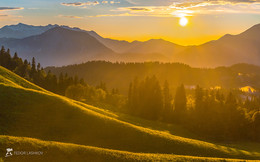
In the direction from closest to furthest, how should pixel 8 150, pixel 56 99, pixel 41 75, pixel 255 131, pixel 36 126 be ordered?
pixel 8 150
pixel 36 126
pixel 56 99
pixel 255 131
pixel 41 75

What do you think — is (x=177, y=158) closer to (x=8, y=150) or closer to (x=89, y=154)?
(x=89, y=154)

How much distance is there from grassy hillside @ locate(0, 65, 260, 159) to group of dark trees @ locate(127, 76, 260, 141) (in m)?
52.5

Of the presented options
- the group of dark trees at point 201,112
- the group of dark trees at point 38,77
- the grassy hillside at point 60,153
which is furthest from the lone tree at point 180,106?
the grassy hillside at point 60,153

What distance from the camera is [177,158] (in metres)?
39.8

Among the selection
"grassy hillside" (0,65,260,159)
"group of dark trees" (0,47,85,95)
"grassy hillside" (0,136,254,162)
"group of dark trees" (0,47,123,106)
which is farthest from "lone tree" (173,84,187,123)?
"grassy hillside" (0,136,254,162)

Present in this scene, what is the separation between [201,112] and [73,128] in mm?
80547

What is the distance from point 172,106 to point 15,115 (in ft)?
310

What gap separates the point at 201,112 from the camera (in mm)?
113875

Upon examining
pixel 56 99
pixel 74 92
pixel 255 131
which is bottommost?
pixel 255 131

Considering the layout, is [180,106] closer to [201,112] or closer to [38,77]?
[201,112]

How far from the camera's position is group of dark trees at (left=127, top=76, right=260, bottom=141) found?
106m

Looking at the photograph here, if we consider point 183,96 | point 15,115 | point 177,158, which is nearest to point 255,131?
point 183,96

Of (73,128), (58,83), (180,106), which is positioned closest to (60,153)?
(73,128)

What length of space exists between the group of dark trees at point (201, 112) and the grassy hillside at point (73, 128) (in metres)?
52.5
